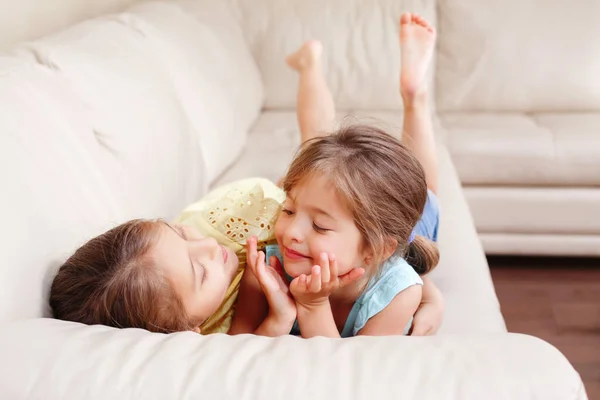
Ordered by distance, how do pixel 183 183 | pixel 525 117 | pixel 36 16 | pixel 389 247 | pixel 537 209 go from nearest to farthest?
pixel 389 247, pixel 183 183, pixel 36 16, pixel 537 209, pixel 525 117

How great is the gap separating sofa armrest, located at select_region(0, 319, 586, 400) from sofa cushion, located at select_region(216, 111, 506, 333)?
51 centimetres

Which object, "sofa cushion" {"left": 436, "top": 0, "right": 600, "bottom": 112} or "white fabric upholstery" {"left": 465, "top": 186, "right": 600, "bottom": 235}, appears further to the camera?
"sofa cushion" {"left": 436, "top": 0, "right": 600, "bottom": 112}

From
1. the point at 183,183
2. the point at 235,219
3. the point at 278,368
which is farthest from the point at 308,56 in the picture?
the point at 278,368

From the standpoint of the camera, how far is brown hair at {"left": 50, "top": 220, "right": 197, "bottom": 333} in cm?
84

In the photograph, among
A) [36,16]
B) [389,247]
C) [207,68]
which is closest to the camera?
[389,247]

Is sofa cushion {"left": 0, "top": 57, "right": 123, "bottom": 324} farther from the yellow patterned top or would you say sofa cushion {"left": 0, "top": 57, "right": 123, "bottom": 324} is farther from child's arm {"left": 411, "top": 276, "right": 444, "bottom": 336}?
child's arm {"left": 411, "top": 276, "right": 444, "bottom": 336}

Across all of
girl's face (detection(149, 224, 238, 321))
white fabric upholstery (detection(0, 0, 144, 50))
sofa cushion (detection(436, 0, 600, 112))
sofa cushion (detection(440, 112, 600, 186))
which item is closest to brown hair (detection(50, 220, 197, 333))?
girl's face (detection(149, 224, 238, 321))

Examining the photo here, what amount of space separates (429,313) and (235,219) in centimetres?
44

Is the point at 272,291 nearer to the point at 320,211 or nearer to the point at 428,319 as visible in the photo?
the point at 320,211

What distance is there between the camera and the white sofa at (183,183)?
640 millimetres

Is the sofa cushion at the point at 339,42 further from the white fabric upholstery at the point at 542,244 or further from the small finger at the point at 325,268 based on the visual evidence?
the small finger at the point at 325,268

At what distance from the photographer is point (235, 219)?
1.31 meters

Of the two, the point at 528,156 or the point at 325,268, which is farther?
the point at 528,156

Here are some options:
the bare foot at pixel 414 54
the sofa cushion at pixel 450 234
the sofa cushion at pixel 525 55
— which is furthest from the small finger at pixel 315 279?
the sofa cushion at pixel 525 55
